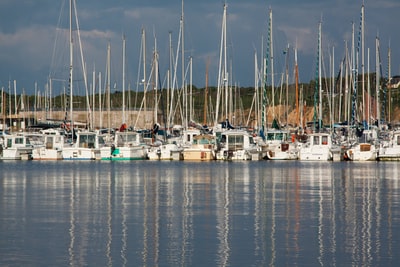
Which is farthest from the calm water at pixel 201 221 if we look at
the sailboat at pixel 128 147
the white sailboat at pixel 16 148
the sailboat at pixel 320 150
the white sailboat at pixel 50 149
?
the white sailboat at pixel 16 148

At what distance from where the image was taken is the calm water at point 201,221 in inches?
895

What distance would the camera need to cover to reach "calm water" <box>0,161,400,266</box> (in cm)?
2273

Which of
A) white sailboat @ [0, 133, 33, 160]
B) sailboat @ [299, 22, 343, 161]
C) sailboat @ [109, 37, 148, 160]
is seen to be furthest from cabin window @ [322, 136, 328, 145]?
white sailboat @ [0, 133, 33, 160]

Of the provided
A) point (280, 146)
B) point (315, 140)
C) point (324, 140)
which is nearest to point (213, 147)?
point (280, 146)

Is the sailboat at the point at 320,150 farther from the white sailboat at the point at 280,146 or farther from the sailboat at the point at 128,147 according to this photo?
the sailboat at the point at 128,147

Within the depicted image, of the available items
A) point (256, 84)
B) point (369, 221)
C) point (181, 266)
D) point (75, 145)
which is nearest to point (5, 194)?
point (369, 221)

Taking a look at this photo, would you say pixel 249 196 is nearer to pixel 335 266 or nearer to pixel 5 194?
pixel 5 194

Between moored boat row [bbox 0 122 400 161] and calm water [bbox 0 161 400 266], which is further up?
moored boat row [bbox 0 122 400 161]

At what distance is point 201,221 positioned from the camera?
29906mm

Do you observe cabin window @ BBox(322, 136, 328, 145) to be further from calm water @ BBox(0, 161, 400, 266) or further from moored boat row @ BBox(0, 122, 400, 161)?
calm water @ BBox(0, 161, 400, 266)

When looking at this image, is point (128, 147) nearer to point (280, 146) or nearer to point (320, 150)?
point (280, 146)

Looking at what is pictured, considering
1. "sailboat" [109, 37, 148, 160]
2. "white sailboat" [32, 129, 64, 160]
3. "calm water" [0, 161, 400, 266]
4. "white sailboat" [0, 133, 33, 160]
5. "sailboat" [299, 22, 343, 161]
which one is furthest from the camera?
"white sailboat" [0, 133, 33, 160]

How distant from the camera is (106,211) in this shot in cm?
3338

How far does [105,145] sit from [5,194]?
3895 centimetres
